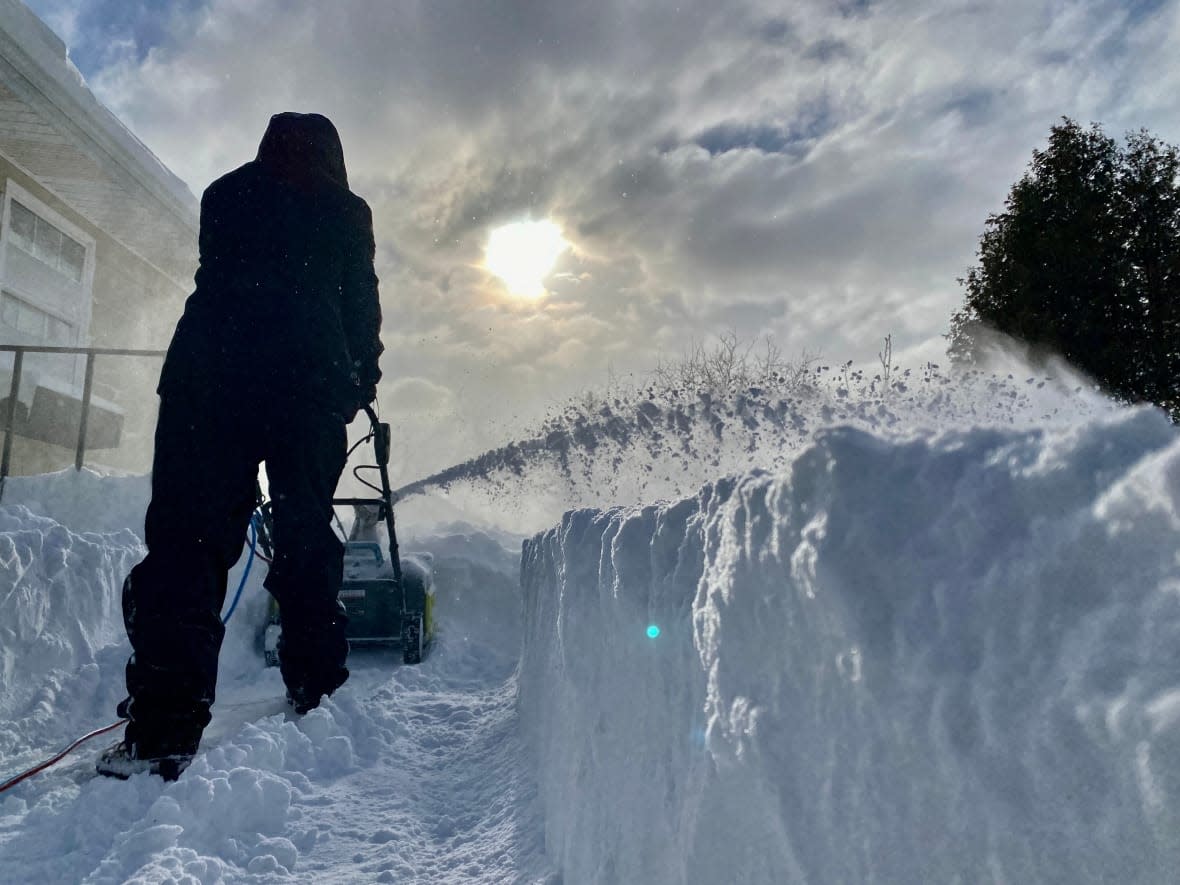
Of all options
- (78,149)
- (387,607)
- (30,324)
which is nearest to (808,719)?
(387,607)

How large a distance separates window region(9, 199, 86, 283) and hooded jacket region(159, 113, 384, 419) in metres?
8.91

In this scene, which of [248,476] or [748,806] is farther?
[248,476]

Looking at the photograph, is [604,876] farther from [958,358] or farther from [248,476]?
[958,358]

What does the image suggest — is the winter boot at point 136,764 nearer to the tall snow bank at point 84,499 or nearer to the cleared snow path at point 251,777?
the cleared snow path at point 251,777

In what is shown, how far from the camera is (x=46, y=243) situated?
10.9 m

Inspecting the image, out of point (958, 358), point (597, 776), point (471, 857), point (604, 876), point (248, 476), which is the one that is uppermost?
point (958, 358)

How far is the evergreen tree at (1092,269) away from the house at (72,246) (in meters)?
15.5

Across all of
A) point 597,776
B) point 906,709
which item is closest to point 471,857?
point 597,776

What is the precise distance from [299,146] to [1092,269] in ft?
54.2

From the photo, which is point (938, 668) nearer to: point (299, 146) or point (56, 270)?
point (299, 146)

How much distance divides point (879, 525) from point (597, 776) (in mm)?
1415

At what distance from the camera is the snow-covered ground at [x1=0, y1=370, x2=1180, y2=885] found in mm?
716

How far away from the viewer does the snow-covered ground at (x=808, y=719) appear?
2.35 feet

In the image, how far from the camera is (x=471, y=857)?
2.58m
